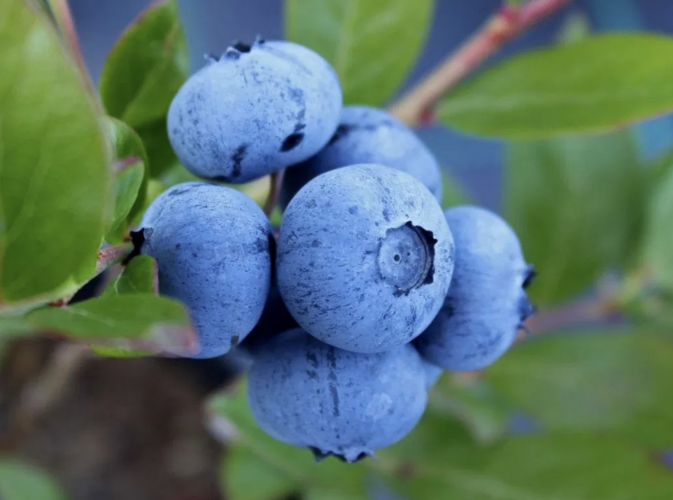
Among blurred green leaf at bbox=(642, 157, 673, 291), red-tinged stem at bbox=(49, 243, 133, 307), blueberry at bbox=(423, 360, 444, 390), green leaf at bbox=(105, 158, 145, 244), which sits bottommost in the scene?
blurred green leaf at bbox=(642, 157, 673, 291)

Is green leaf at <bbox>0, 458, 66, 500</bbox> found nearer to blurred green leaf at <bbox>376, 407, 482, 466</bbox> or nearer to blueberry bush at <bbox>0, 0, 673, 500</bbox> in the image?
blueberry bush at <bbox>0, 0, 673, 500</bbox>

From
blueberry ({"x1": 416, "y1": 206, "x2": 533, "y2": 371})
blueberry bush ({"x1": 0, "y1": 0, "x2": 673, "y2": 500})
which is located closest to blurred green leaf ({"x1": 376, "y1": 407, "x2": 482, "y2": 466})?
blueberry bush ({"x1": 0, "y1": 0, "x2": 673, "y2": 500})

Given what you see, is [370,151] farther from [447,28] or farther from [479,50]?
[447,28]

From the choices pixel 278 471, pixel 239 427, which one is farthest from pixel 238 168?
pixel 278 471

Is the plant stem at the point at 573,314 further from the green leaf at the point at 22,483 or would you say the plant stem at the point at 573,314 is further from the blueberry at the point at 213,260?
the green leaf at the point at 22,483

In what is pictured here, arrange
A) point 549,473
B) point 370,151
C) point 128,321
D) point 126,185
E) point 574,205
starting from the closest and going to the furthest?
1. point 128,321
2. point 126,185
3. point 370,151
4. point 549,473
5. point 574,205

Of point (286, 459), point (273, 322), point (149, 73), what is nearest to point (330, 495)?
point (286, 459)
